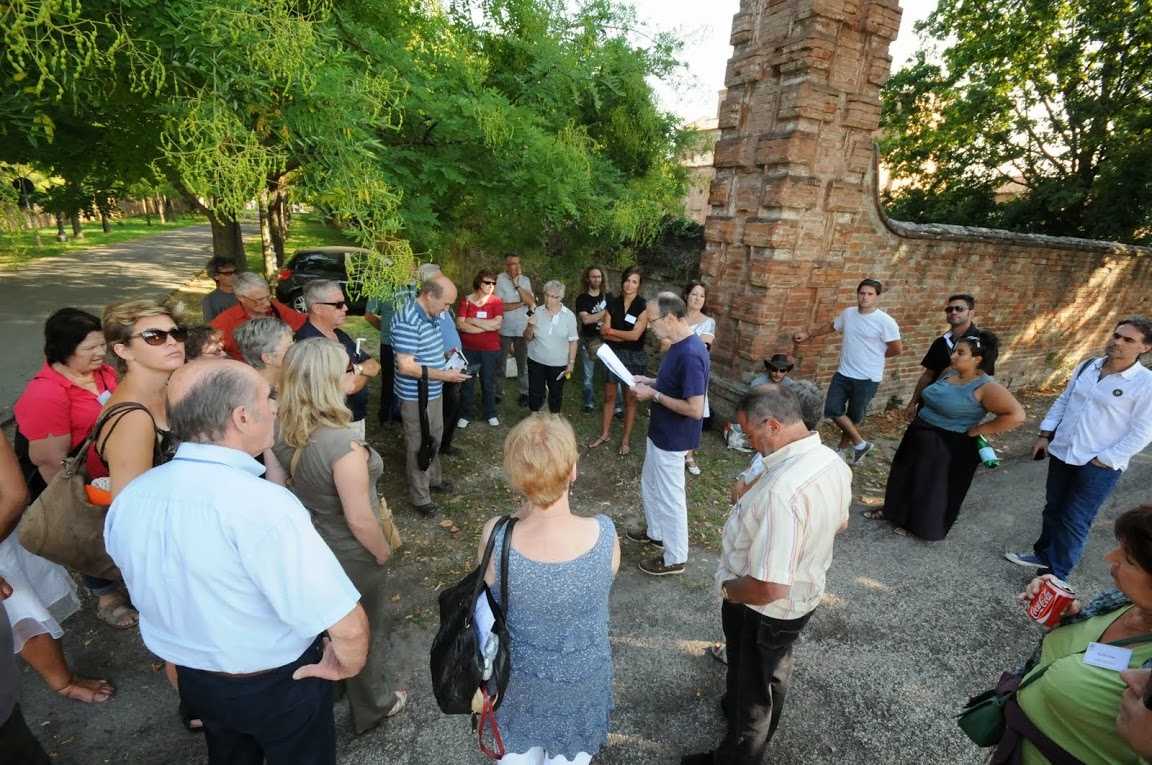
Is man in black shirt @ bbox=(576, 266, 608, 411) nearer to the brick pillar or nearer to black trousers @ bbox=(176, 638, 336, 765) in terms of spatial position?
the brick pillar

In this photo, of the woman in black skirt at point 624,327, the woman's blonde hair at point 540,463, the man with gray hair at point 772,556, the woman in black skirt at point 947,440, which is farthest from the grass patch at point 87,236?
the woman in black skirt at point 947,440

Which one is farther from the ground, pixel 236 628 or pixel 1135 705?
pixel 1135 705

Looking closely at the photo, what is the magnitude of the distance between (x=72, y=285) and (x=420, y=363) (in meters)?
15.2

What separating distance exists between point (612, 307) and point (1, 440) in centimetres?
510

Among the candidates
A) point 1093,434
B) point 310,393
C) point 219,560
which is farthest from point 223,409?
point 1093,434

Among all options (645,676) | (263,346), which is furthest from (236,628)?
(645,676)

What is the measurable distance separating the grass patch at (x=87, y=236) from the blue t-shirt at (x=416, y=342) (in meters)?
2.09

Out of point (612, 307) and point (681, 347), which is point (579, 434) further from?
point (681, 347)

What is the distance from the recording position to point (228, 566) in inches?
59.7

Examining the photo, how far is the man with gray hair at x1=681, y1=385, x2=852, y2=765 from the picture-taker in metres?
2.09

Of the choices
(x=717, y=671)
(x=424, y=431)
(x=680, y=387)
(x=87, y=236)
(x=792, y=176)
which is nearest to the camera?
(x=717, y=671)

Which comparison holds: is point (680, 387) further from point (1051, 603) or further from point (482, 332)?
point (482, 332)

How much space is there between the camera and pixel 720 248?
6.41 m

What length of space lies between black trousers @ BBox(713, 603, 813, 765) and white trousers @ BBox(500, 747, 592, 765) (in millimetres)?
787
